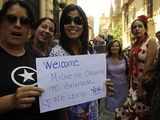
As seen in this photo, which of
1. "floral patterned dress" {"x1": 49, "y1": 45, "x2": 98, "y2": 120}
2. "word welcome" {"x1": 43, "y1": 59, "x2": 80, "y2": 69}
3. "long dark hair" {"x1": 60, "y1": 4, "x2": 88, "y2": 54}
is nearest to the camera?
"word welcome" {"x1": 43, "y1": 59, "x2": 80, "y2": 69}

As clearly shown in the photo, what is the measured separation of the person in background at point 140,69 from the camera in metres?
5.12

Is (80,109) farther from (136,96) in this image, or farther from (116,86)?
(116,86)

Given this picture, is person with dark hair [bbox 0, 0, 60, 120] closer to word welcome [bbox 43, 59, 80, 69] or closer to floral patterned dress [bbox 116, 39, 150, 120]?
word welcome [bbox 43, 59, 80, 69]

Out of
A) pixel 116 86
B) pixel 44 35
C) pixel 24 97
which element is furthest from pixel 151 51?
pixel 24 97

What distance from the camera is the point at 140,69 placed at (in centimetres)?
632

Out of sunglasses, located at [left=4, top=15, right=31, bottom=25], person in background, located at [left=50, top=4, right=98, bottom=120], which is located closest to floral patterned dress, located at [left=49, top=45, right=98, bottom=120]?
person in background, located at [left=50, top=4, right=98, bottom=120]

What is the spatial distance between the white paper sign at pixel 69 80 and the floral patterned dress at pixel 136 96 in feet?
3.74

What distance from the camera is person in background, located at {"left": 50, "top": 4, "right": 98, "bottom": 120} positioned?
3.98 metres

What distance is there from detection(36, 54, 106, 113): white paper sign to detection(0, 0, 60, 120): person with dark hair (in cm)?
8

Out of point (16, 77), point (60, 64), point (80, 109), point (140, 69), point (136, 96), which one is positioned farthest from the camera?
point (140, 69)

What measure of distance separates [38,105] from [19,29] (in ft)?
1.76

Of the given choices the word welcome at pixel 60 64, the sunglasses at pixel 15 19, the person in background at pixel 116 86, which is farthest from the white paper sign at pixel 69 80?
the person in background at pixel 116 86

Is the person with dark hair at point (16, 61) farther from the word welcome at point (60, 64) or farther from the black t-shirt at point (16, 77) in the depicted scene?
the word welcome at point (60, 64)

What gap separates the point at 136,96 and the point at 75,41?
167 cm
